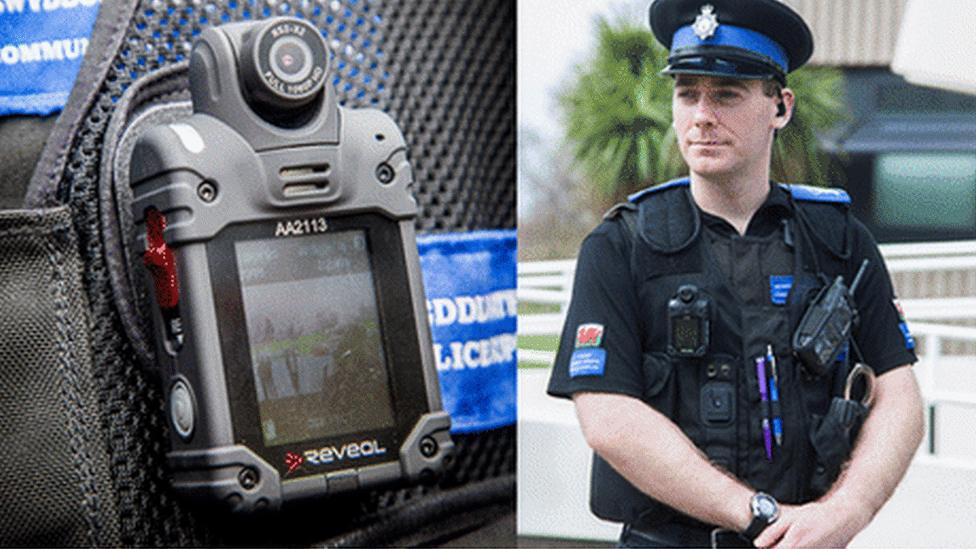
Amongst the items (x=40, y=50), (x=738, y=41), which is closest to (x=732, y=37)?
(x=738, y=41)

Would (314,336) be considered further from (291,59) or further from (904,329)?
(904,329)

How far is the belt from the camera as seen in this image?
704 millimetres

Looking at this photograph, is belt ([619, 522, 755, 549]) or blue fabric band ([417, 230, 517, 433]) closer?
belt ([619, 522, 755, 549])

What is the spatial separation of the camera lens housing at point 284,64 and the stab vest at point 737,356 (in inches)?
7.1

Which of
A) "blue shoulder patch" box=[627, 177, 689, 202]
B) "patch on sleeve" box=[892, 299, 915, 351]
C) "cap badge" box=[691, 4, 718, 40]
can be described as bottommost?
"patch on sleeve" box=[892, 299, 915, 351]

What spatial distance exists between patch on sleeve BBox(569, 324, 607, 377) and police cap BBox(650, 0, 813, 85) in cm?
14

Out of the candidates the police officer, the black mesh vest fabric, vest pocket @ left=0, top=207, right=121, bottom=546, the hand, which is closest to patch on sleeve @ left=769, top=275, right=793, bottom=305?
the police officer

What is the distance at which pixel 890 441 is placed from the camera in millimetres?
710

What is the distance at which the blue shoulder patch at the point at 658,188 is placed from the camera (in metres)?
0.72

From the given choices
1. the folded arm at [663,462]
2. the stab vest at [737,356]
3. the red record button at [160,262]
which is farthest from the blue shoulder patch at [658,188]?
the red record button at [160,262]

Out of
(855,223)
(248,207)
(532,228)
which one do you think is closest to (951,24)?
(855,223)

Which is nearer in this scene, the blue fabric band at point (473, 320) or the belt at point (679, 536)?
the belt at point (679, 536)

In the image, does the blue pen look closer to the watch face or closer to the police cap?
the watch face

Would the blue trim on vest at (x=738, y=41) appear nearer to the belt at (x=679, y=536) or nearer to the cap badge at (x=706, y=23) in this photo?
the cap badge at (x=706, y=23)
